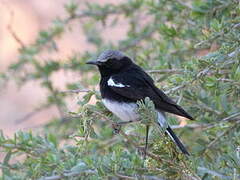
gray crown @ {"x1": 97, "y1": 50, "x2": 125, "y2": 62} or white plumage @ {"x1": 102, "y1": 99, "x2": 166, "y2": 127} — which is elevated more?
gray crown @ {"x1": 97, "y1": 50, "x2": 125, "y2": 62}

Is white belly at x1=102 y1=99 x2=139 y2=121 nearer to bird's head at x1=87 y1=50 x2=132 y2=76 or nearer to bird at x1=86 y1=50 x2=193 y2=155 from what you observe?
bird at x1=86 y1=50 x2=193 y2=155

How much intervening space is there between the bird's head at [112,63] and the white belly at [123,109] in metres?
0.64

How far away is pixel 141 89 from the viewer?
439cm

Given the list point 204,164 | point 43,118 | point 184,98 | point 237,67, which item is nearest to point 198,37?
point 184,98

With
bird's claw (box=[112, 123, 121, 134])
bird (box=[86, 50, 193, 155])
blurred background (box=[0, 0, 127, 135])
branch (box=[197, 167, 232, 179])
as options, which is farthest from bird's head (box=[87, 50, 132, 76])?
blurred background (box=[0, 0, 127, 135])

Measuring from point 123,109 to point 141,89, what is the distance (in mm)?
212

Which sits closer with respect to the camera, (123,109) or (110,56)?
(123,109)

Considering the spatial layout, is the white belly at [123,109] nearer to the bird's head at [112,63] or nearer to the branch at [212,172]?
the bird's head at [112,63]

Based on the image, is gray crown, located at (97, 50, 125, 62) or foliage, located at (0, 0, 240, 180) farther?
gray crown, located at (97, 50, 125, 62)

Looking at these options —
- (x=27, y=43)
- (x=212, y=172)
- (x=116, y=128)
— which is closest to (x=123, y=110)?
(x=116, y=128)

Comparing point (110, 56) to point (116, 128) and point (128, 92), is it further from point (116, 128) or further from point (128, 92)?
point (116, 128)

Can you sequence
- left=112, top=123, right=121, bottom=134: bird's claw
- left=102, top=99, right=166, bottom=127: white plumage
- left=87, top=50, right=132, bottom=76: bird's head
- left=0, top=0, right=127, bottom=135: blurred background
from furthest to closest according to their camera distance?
1. left=0, top=0, right=127, bottom=135: blurred background
2. left=87, top=50, right=132, bottom=76: bird's head
3. left=102, top=99, right=166, bottom=127: white plumage
4. left=112, top=123, right=121, bottom=134: bird's claw

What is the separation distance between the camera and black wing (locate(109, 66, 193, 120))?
3.99 m

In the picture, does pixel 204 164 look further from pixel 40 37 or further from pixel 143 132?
pixel 40 37
